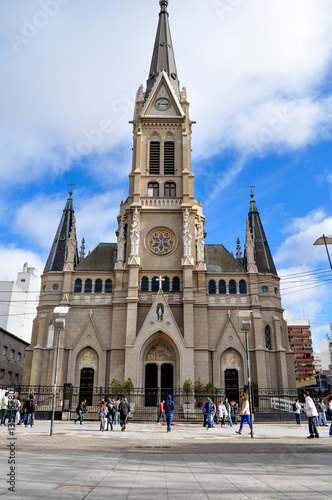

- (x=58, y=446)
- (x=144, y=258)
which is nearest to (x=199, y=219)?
(x=144, y=258)

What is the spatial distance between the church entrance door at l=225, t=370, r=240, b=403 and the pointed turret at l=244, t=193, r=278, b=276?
11477 millimetres

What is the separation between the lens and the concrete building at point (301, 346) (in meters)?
95.4

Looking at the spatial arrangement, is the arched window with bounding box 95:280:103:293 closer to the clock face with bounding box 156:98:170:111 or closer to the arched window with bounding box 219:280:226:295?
the arched window with bounding box 219:280:226:295

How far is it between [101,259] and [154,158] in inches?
549

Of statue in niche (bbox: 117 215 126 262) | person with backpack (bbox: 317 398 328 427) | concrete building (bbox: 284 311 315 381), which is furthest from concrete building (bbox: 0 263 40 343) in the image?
concrete building (bbox: 284 311 315 381)

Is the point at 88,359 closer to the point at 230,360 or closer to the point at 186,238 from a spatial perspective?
the point at 230,360

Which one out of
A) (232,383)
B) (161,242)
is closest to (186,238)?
(161,242)

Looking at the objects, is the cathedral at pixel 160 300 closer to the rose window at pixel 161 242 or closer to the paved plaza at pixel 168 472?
the rose window at pixel 161 242

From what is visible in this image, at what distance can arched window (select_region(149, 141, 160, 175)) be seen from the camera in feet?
165

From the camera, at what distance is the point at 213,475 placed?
→ 867cm

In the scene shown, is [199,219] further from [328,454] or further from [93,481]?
[93,481]

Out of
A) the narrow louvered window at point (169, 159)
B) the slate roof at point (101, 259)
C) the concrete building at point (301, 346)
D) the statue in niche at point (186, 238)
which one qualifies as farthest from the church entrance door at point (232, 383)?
the concrete building at point (301, 346)

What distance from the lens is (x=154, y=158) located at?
167 feet

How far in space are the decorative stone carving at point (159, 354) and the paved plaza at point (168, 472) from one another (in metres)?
27.2
